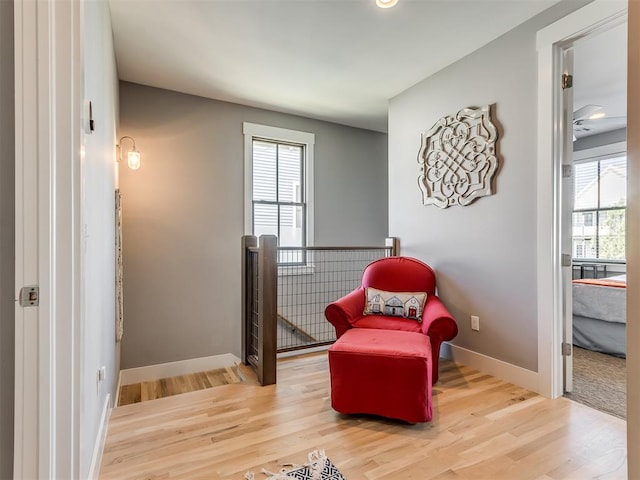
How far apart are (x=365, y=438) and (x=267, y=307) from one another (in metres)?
1.11

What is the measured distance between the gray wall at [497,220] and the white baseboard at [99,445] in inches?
106

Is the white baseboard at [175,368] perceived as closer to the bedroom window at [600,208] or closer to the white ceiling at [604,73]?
the white ceiling at [604,73]

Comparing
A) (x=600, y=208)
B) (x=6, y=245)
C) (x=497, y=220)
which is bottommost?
(x=6, y=245)

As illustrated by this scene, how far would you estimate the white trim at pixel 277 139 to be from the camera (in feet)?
13.0

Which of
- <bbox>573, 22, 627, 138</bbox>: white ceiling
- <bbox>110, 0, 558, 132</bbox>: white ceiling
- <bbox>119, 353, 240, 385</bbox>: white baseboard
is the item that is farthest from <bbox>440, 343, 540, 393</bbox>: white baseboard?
<bbox>110, 0, 558, 132</bbox>: white ceiling

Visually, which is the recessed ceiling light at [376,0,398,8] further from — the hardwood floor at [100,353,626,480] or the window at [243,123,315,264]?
the hardwood floor at [100,353,626,480]

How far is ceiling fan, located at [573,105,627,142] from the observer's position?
398 cm

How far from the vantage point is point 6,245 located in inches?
38.4

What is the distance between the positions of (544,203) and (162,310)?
365 centimetres

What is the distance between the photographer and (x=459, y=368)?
9.20 feet

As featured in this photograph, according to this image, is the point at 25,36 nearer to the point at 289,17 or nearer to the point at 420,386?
the point at 289,17

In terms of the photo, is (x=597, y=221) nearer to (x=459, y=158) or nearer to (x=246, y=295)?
Answer: (x=459, y=158)

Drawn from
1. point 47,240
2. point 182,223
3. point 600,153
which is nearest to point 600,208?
point 600,153

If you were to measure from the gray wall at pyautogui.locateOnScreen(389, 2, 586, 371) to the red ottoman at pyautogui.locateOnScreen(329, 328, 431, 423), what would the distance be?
92 cm
